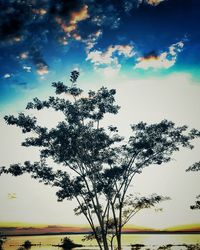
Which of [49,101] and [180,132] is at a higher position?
[49,101]

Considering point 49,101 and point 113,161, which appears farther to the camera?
point 113,161

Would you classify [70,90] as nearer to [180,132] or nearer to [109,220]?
[180,132]

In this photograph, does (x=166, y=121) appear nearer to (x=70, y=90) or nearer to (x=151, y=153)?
(x=151, y=153)

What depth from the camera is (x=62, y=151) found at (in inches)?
848

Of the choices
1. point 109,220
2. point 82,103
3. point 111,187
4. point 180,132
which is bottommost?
point 109,220

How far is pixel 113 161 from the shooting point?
74.2 feet

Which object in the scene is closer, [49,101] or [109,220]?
[49,101]

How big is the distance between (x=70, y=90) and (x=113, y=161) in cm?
641

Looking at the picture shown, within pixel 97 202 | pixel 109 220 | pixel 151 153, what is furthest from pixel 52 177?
pixel 151 153

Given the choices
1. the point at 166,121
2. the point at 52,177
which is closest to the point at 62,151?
the point at 52,177

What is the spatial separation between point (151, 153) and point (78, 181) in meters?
5.96

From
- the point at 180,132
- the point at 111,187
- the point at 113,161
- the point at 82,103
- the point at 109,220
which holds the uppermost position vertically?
the point at 82,103

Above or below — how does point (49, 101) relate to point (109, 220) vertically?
above

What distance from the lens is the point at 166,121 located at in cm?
2206
